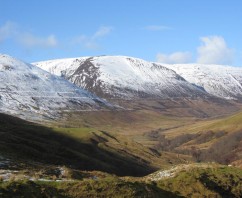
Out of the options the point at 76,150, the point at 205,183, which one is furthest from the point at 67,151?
the point at 205,183

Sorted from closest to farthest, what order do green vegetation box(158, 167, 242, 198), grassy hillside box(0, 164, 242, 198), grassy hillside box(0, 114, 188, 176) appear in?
1. grassy hillside box(0, 164, 242, 198)
2. green vegetation box(158, 167, 242, 198)
3. grassy hillside box(0, 114, 188, 176)

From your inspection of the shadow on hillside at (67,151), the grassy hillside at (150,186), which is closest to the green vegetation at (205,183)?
the grassy hillside at (150,186)

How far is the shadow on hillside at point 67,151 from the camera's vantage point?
96394 millimetres

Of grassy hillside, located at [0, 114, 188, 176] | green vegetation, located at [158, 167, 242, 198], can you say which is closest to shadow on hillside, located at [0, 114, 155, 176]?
grassy hillside, located at [0, 114, 188, 176]

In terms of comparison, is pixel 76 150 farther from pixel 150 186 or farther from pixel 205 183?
pixel 150 186

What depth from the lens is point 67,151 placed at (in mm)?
116250

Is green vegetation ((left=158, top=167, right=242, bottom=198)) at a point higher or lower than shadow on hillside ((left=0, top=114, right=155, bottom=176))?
higher

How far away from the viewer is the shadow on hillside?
96.4 meters

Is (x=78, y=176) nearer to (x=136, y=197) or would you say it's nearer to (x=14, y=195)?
(x=136, y=197)

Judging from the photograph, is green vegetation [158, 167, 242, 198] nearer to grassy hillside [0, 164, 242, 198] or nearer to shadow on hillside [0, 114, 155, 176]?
grassy hillside [0, 164, 242, 198]

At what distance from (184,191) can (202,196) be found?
1.35 metres

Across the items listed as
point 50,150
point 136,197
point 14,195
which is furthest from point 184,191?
point 50,150

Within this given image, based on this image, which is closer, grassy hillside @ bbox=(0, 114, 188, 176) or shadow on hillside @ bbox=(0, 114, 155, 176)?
shadow on hillside @ bbox=(0, 114, 155, 176)

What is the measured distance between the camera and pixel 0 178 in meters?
26.2
